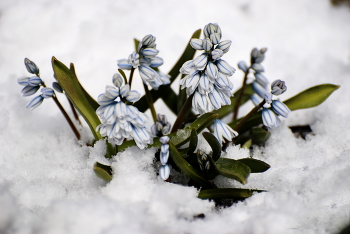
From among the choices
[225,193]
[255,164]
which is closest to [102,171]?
[225,193]

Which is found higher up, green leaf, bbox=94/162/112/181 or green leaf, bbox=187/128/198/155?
green leaf, bbox=187/128/198/155

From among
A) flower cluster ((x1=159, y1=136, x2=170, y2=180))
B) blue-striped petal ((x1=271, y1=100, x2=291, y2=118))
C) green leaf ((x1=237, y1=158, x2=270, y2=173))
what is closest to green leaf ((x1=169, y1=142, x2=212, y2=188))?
flower cluster ((x1=159, y1=136, x2=170, y2=180))

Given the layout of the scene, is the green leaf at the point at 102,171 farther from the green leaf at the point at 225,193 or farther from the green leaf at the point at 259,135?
the green leaf at the point at 259,135

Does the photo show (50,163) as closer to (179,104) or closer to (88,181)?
(88,181)

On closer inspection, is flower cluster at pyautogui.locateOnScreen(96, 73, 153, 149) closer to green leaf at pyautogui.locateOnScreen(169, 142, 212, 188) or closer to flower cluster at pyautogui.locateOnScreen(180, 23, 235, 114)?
green leaf at pyautogui.locateOnScreen(169, 142, 212, 188)

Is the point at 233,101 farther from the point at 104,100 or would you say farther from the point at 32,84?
the point at 32,84
